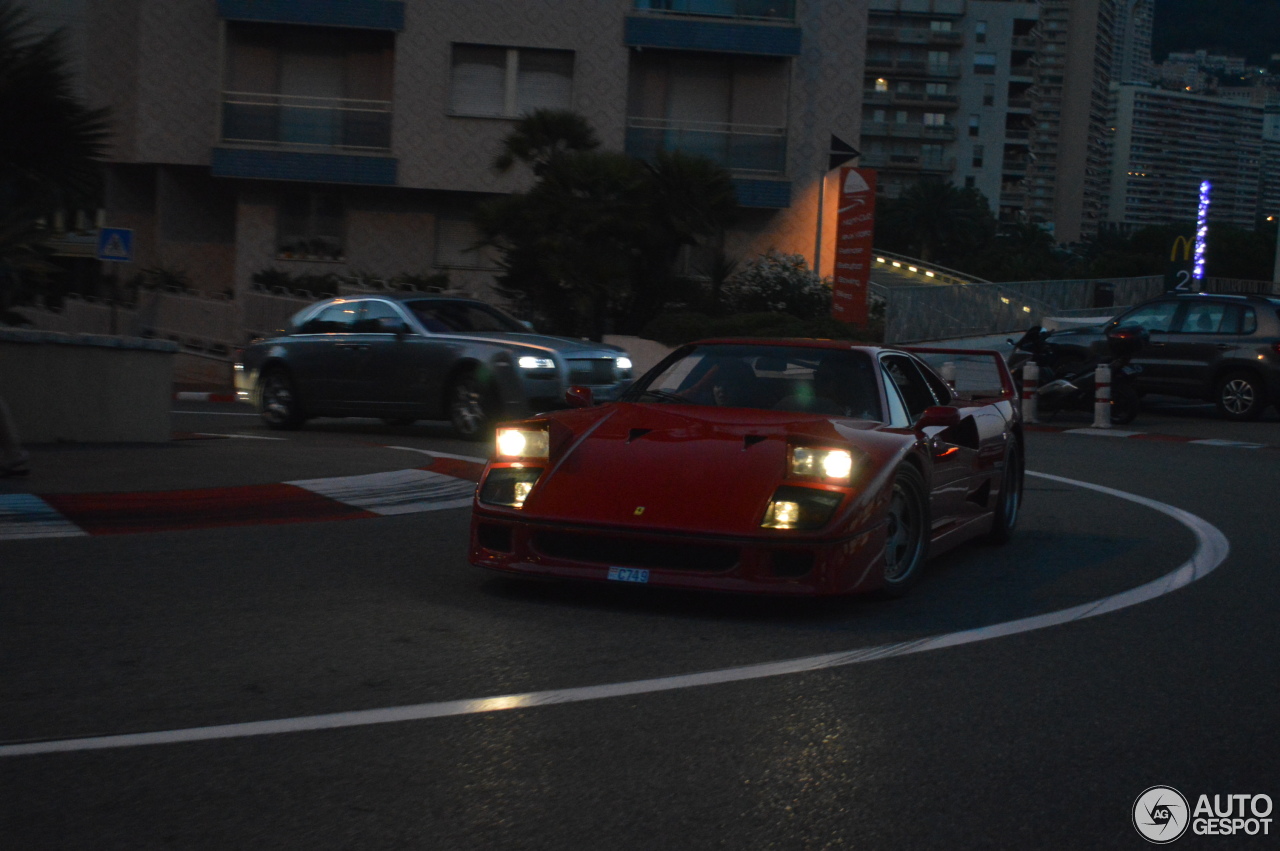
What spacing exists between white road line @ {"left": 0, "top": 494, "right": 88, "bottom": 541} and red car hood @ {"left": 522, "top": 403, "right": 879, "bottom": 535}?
3.10 m

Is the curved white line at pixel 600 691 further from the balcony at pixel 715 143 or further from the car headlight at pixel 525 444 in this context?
the balcony at pixel 715 143

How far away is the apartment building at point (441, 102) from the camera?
31.9 m

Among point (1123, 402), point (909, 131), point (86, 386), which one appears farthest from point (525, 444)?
point (909, 131)

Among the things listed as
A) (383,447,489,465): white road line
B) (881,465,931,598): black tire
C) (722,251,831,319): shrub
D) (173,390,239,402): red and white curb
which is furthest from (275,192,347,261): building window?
(881,465,931,598): black tire

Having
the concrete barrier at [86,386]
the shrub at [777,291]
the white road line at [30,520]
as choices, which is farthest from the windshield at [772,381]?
the shrub at [777,291]

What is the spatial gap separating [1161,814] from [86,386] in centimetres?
1045

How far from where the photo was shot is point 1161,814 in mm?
3854

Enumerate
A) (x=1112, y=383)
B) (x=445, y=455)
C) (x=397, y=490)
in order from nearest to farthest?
(x=397, y=490) < (x=445, y=455) < (x=1112, y=383)

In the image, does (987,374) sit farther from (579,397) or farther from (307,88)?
(307,88)

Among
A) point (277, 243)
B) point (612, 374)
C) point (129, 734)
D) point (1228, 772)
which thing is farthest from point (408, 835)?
point (277, 243)

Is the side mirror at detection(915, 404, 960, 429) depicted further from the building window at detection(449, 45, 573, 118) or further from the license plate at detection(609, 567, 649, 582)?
the building window at detection(449, 45, 573, 118)

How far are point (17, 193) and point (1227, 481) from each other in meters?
10.0

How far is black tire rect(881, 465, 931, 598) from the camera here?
675cm

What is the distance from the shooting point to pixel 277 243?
33062mm
